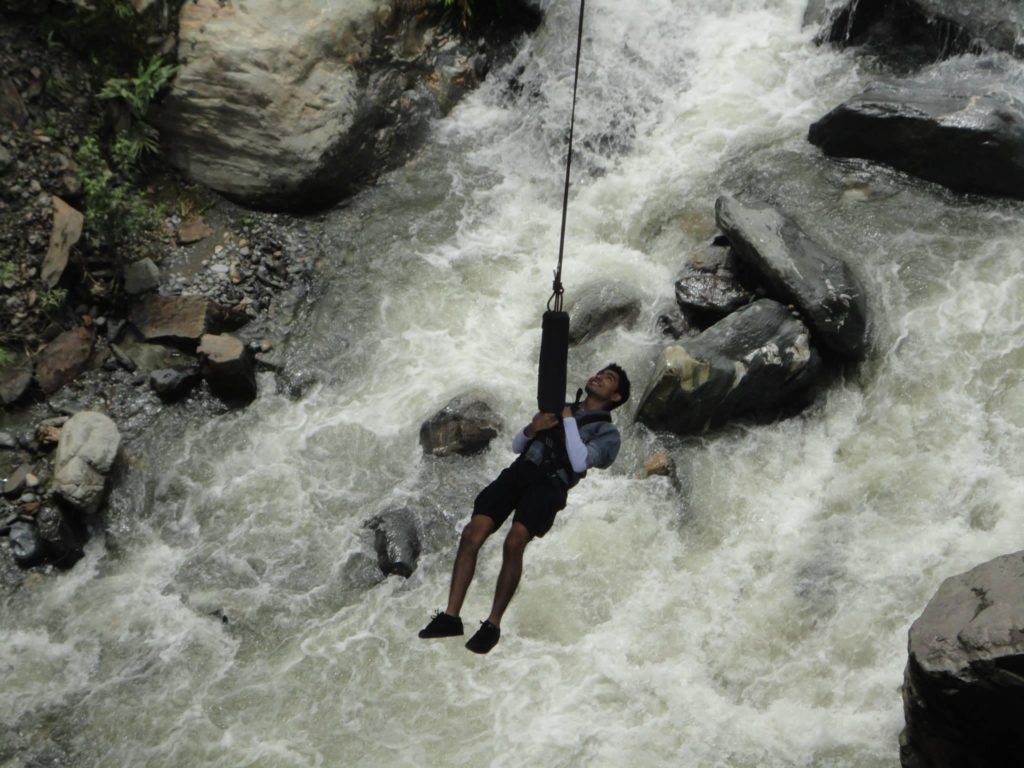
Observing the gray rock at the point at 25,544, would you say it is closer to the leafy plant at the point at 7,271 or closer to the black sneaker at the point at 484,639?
the leafy plant at the point at 7,271

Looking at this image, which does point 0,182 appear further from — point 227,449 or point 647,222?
point 647,222

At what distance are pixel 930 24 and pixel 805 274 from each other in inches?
162

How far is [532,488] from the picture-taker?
222 inches

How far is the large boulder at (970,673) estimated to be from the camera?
17.1 feet

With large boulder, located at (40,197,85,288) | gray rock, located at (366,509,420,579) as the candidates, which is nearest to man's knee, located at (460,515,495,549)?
gray rock, located at (366,509,420,579)

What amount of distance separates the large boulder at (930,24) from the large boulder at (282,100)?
16.1 ft

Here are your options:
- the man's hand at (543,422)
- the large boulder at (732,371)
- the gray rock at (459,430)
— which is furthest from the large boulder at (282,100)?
the man's hand at (543,422)

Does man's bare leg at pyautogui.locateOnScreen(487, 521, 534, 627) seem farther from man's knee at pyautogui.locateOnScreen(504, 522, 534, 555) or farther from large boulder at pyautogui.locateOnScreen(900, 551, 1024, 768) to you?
large boulder at pyautogui.locateOnScreen(900, 551, 1024, 768)

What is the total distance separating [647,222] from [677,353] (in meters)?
2.33

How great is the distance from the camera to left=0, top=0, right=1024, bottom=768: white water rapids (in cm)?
662

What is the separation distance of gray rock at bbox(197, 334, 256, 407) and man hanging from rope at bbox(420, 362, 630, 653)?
364cm

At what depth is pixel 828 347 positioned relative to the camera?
8320 millimetres

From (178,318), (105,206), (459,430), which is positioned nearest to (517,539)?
(459,430)

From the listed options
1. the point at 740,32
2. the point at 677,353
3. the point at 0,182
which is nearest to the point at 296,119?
the point at 0,182
